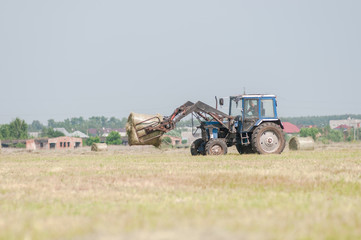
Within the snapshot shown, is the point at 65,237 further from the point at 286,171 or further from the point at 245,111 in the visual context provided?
the point at 245,111

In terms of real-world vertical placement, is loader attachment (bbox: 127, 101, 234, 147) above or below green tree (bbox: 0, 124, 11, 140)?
below

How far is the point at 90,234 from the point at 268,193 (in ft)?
18.5

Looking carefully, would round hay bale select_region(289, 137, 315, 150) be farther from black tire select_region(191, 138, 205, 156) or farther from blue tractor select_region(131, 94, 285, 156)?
black tire select_region(191, 138, 205, 156)

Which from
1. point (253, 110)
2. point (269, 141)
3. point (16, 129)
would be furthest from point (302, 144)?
point (16, 129)

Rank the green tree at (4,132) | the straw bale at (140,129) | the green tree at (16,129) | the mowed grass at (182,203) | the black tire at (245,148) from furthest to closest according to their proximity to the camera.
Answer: the green tree at (16,129) → the green tree at (4,132) → the black tire at (245,148) → the straw bale at (140,129) → the mowed grass at (182,203)

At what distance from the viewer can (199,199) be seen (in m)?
11.5

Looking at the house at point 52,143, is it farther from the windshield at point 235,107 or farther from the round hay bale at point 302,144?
the windshield at point 235,107

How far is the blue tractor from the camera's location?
2662cm

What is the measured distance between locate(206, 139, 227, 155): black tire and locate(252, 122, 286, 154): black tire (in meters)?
1.40

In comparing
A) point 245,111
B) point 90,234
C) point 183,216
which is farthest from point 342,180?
point 245,111

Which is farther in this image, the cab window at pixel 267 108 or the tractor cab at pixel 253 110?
the cab window at pixel 267 108

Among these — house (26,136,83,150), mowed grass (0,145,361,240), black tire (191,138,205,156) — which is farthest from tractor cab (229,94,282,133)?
house (26,136,83,150)

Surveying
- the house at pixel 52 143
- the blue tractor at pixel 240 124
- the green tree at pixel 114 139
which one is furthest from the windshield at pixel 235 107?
the green tree at pixel 114 139

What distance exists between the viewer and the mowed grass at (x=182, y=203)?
779cm
